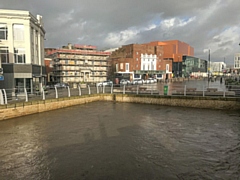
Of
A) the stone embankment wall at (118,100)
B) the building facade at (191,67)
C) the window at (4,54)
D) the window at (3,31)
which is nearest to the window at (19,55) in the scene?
the window at (4,54)

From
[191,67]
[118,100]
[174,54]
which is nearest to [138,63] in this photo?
[174,54]

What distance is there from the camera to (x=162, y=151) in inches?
348

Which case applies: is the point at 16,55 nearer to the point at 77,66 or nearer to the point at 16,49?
the point at 16,49

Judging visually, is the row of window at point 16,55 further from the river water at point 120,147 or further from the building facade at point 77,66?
the building facade at point 77,66

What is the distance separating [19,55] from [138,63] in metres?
52.3

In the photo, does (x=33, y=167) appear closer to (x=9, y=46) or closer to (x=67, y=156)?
(x=67, y=156)

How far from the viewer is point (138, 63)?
72.9m

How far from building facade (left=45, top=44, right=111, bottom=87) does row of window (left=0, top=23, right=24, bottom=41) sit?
28.8 m

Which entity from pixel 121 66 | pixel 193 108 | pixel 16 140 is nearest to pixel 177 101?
pixel 193 108

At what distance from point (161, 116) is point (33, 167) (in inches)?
444

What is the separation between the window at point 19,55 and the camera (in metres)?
24.3

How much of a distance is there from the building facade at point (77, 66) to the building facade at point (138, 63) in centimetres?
949

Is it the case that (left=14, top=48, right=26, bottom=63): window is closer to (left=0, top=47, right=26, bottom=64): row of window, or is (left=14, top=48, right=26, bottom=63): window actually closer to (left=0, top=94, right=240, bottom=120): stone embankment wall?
(left=0, top=47, right=26, bottom=64): row of window

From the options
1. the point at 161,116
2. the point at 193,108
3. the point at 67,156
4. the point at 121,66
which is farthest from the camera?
the point at 121,66
